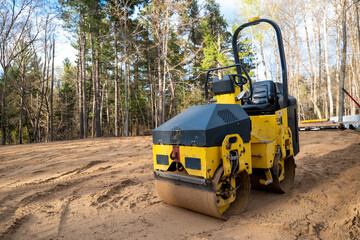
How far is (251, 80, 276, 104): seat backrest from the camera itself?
401 centimetres

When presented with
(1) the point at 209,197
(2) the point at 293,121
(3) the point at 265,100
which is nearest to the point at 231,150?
(1) the point at 209,197

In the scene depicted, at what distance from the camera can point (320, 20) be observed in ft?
75.3

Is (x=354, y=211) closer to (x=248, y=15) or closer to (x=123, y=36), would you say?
(x=123, y=36)

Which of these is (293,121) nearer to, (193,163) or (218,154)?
(218,154)

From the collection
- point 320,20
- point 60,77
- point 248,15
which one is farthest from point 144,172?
point 60,77

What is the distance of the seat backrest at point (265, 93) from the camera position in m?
4.01

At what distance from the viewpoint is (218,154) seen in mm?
2635

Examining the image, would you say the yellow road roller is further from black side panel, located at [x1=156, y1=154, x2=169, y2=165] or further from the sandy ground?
the sandy ground

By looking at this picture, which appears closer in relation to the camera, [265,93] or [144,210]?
[144,210]

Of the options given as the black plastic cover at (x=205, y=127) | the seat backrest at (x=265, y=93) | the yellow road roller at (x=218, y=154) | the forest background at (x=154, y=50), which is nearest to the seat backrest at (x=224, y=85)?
the yellow road roller at (x=218, y=154)

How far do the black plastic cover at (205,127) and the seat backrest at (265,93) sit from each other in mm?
1157

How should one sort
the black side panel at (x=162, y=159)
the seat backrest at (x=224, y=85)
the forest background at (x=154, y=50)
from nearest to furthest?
the black side panel at (x=162, y=159) < the seat backrest at (x=224, y=85) < the forest background at (x=154, y=50)

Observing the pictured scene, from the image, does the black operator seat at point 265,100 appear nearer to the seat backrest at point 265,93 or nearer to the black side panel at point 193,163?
the seat backrest at point 265,93

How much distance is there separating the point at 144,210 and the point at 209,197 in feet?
3.82
